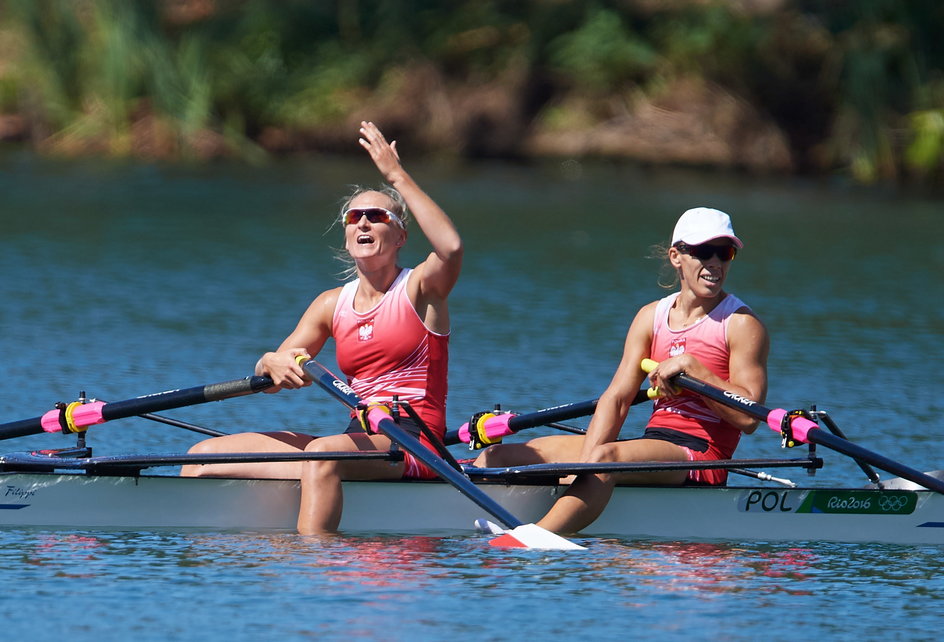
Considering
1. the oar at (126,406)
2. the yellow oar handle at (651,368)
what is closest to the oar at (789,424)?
the yellow oar handle at (651,368)

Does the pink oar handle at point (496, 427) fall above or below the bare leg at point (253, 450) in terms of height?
above

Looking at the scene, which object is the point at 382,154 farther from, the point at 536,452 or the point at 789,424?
the point at 789,424

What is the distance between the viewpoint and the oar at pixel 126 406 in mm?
7867

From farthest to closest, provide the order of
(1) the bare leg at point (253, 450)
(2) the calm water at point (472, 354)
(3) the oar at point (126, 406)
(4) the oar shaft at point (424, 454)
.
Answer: (3) the oar at point (126, 406)
(1) the bare leg at point (253, 450)
(4) the oar shaft at point (424, 454)
(2) the calm water at point (472, 354)

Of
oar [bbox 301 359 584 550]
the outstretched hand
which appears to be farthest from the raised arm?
oar [bbox 301 359 584 550]

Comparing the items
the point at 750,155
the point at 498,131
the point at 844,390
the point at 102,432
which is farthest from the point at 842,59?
the point at 102,432

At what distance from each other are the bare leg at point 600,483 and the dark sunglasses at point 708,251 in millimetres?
859

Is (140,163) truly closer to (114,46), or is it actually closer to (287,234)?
(114,46)

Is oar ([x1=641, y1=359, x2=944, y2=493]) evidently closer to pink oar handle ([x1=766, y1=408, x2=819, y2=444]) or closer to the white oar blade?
pink oar handle ([x1=766, y1=408, x2=819, y2=444])

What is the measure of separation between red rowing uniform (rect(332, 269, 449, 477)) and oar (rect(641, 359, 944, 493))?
3.15 ft

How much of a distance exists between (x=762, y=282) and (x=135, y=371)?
759 centimetres

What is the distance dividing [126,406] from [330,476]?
1.08 m

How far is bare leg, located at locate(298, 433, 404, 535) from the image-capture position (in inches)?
301

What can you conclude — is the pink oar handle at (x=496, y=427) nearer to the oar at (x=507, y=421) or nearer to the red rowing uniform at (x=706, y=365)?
the oar at (x=507, y=421)
